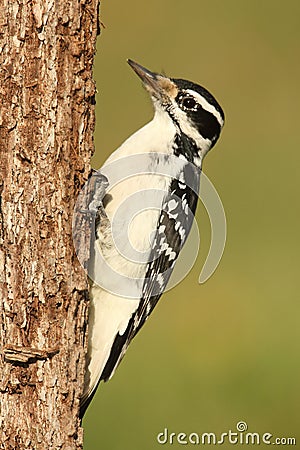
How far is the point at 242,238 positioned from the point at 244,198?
1.62 ft

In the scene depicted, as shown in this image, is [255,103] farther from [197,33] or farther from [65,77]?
[65,77]

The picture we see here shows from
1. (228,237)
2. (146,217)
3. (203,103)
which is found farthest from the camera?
(228,237)

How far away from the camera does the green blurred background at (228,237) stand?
673 centimetres

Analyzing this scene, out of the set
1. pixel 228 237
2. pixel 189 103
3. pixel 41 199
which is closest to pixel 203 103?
pixel 189 103

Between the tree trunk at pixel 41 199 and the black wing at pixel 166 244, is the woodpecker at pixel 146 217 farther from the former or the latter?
the tree trunk at pixel 41 199

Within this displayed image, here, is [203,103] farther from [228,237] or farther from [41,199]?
[228,237]

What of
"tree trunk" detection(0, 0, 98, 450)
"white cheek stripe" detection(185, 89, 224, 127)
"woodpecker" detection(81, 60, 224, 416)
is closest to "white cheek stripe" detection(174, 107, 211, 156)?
"woodpecker" detection(81, 60, 224, 416)

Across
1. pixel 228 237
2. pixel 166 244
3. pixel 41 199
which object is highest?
pixel 228 237

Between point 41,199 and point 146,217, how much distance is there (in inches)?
28.9

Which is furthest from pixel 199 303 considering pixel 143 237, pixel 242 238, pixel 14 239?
pixel 14 239

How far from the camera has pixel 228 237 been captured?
27.6ft

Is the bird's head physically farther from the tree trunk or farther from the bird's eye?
the tree trunk

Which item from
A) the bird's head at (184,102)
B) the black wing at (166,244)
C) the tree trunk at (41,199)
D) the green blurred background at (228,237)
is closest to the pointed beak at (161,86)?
the bird's head at (184,102)

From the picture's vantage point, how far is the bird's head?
4688 millimetres
